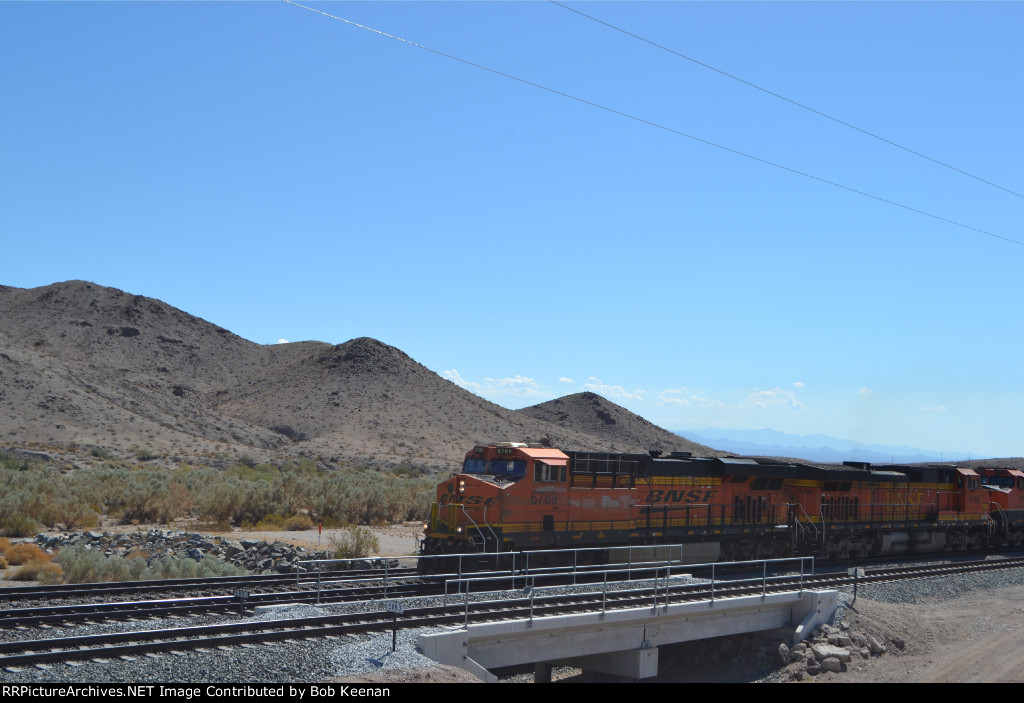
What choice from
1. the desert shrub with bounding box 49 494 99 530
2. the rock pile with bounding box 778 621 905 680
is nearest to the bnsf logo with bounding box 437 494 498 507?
the rock pile with bounding box 778 621 905 680

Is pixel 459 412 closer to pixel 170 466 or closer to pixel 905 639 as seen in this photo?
pixel 170 466

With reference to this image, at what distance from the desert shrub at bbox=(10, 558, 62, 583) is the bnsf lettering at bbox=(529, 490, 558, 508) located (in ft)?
40.3

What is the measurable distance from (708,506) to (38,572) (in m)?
18.9

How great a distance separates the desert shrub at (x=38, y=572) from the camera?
22.7 meters

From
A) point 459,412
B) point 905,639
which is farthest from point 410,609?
point 459,412

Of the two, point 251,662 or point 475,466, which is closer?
point 251,662

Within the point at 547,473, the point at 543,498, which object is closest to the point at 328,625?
the point at 543,498

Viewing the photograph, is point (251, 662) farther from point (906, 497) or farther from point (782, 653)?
point (906, 497)

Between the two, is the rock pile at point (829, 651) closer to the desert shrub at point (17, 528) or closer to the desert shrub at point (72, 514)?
the desert shrub at point (17, 528)

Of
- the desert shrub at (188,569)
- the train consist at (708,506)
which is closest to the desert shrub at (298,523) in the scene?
the desert shrub at (188,569)

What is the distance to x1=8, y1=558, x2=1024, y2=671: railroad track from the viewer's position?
41.7 ft

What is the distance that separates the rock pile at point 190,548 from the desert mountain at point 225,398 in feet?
121

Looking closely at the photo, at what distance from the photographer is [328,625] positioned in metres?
15.5

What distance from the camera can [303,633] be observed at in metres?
14.4
